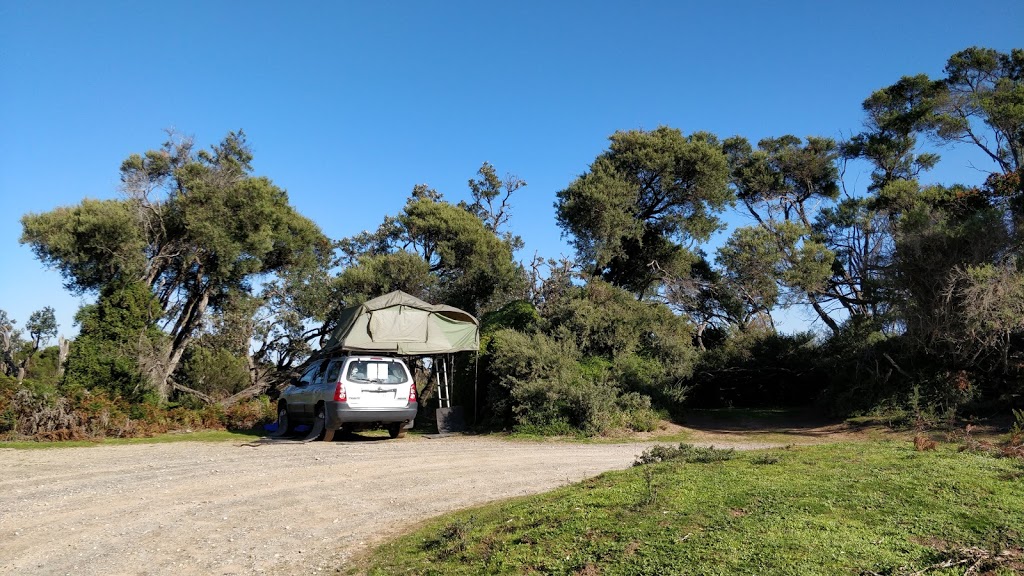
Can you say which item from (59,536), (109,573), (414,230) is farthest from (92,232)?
(109,573)

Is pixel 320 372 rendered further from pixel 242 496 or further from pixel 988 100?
pixel 988 100

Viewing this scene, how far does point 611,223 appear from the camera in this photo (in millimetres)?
22531

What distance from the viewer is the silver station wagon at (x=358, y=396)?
12648 millimetres

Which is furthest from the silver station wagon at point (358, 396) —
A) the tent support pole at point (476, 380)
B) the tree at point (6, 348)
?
the tree at point (6, 348)

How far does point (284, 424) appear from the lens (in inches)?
594

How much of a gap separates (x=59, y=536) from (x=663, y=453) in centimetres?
618

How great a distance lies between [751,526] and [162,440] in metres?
13.7

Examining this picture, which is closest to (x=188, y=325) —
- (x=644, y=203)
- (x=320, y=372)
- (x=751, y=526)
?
(x=320, y=372)

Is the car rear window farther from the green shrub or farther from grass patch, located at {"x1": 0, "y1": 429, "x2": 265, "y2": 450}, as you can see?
the green shrub

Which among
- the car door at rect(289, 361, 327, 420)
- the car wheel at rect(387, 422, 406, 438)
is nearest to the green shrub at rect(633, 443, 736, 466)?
the car wheel at rect(387, 422, 406, 438)

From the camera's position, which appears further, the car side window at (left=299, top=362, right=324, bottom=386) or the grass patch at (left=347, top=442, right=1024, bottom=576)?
the car side window at (left=299, top=362, right=324, bottom=386)

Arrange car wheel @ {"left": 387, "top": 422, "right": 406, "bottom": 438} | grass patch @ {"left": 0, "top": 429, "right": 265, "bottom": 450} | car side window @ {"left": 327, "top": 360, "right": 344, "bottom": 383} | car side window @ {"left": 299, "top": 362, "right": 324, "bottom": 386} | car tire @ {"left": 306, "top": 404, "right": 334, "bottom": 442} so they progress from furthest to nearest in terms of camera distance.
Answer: car side window @ {"left": 299, "top": 362, "right": 324, "bottom": 386}, car wheel @ {"left": 387, "top": 422, "right": 406, "bottom": 438}, car tire @ {"left": 306, "top": 404, "right": 334, "bottom": 442}, car side window @ {"left": 327, "top": 360, "right": 344, "bottom": 383}, grass patch @ {"left": 0, "top": 429, "right": 265, "bottom": 450}

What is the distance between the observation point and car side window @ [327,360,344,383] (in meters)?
13.0

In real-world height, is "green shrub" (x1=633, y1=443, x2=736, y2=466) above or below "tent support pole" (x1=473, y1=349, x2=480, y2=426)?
below
